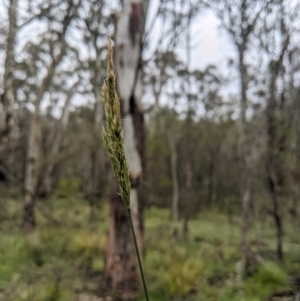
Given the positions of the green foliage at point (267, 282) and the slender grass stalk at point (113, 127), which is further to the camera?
the green foliage at point (267, 282)

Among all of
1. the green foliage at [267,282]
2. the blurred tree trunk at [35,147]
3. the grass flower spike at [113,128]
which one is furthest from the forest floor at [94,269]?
the grass flower spike at [113,128]

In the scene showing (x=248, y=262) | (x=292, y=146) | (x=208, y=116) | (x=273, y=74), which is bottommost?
(x=248, y=262)

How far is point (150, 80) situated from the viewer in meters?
21.5

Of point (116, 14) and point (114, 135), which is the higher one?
point (116, 14)

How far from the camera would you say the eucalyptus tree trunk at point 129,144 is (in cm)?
570

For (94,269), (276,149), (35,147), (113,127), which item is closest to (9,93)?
(35,147)

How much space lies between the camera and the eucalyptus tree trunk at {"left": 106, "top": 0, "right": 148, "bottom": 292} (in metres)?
5.70

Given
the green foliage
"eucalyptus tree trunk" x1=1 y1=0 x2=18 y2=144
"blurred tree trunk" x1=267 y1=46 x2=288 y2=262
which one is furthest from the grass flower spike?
"eucalyptus tree trunk" x1=1 y1=0 x2=18 y2=144

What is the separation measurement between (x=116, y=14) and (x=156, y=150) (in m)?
13.8

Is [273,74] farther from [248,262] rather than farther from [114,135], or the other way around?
[114,135]

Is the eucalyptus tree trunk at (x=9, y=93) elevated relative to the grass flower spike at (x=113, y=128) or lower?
elevated

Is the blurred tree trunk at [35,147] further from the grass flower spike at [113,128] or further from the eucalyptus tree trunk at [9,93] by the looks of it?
the grass flower spike at [113,128]

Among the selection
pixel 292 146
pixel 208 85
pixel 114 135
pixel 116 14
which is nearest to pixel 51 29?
pixel 116 14

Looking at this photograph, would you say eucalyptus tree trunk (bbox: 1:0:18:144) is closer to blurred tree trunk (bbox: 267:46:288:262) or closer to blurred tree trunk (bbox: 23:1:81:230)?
blurred tree trunk (bbox: 23:1:81:230)
